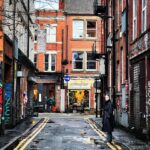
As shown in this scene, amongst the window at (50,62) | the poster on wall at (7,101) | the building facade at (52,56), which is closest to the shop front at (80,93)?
the building facade at (52,56)

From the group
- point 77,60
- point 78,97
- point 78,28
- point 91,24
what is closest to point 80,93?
point 78,97

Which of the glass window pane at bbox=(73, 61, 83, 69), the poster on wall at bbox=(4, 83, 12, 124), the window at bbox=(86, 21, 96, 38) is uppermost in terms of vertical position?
the window at bbox=(86, 21, 96, 38)

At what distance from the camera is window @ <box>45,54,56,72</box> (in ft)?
194

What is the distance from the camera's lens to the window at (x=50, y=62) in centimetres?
5906

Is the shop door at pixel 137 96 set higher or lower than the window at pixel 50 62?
Answer: lower

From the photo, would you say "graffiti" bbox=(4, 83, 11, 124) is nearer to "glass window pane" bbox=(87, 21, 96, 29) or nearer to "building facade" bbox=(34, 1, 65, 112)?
"building facade" bbox=(34, 1, 65, 112)

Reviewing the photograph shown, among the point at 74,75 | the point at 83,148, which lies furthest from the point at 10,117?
the point at 74,75

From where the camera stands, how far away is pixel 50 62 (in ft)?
194

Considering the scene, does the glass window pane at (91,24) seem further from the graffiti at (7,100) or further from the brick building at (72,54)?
the graffiti at (7,100)

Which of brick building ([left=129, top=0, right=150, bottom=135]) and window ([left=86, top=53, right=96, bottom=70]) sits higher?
window ([left=86, top=53, right=96, bottom=70])

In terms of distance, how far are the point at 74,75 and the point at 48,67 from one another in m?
3.02

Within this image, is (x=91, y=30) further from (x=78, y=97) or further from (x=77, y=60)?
(x=78, y=97)

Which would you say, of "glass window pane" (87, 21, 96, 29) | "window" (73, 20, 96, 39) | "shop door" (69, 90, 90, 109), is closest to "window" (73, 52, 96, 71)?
"window" (73, 20, 96, 39)

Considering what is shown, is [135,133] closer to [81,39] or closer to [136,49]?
[136,49]
